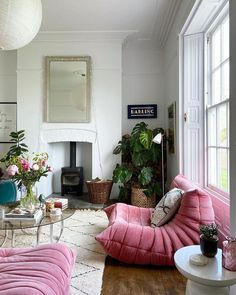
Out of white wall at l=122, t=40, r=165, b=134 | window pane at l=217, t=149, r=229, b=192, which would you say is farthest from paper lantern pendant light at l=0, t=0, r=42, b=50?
white wall at l=122, t=40, r=165, b=134

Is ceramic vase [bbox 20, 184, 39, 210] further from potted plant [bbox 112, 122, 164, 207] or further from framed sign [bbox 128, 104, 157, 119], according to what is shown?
framed sign [bbox 128, 104, 157, 119]

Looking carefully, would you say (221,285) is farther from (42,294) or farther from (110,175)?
(110,175)

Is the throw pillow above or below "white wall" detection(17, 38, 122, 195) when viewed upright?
below

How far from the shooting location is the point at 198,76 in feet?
11.0

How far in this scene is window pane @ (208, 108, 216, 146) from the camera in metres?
3.13

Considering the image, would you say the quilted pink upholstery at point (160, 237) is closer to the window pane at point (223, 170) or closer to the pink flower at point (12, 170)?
the window pane at point (223, 170)

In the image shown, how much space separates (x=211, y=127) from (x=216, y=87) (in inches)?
19.1

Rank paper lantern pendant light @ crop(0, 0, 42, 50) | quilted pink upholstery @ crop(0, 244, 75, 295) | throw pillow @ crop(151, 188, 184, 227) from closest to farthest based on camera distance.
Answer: quilted pink upholstery @ crop(0, 244, 75, 295), paper lantern pendant light @ crop(0, 0, 42, 50), throw pillow @ crop(151, 188, 184, 227)

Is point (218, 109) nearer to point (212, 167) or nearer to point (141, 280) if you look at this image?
point (212, 167)

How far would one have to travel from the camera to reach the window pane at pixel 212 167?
3.14 metres

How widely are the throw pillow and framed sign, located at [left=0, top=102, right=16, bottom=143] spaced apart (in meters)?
3.92

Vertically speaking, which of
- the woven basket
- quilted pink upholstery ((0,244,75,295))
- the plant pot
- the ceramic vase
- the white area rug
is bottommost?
the white area rug

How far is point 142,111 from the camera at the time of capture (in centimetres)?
545

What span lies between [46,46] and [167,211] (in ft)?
13.5
